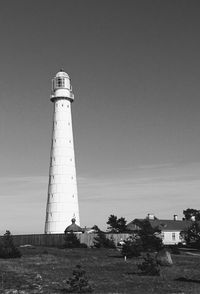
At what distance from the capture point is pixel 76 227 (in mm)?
58281

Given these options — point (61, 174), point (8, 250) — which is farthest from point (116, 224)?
point (8, 250)

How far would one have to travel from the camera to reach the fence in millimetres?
57594

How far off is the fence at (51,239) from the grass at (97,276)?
15855mm

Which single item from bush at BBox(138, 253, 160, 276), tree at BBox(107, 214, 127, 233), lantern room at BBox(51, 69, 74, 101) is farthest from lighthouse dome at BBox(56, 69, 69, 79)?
bush at BBox(138, 253, 160, 276)

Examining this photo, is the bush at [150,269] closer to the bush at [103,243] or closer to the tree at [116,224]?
the bush at [103,243]

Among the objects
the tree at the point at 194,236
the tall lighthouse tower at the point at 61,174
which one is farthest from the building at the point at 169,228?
the tall lighthouse tower at the point at 61,174

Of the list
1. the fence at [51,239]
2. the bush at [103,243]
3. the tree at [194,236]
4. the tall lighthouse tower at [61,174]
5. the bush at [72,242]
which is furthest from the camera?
the tall lighthouse tower at [61,174]

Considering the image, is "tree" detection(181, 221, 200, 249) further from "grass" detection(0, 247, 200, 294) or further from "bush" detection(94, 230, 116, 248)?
"grass" detection(0, 247, 200, 294)

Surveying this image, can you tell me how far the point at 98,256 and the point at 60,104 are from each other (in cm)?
3109

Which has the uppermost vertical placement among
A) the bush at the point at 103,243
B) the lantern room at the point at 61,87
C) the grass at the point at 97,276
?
the lantern room at the point at 61,87

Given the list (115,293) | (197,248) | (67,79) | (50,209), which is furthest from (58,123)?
(115,293)

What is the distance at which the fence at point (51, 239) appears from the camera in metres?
57.6

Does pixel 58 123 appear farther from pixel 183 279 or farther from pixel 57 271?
pixel 183 279

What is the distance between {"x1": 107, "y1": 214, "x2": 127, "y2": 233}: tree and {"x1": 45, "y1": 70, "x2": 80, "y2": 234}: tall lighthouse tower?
10.3 m
